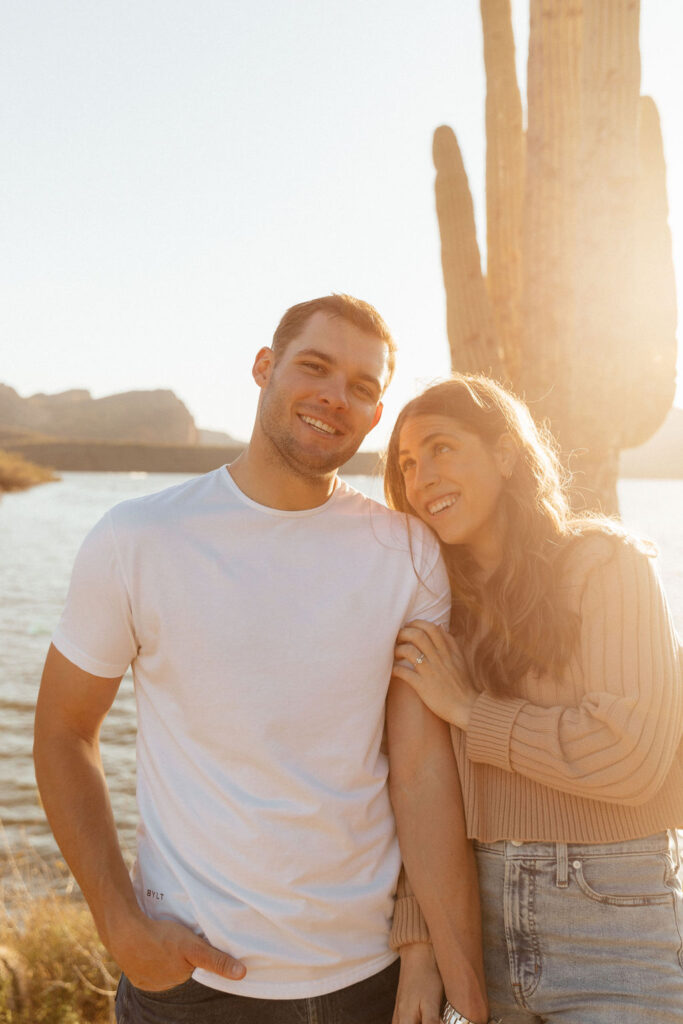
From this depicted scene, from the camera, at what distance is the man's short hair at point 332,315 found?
7.88 ft

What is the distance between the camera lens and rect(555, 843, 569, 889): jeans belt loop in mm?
2010

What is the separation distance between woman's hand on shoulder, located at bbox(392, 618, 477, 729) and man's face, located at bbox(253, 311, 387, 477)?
0.54 meters

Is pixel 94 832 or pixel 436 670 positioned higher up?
pixel 436 670

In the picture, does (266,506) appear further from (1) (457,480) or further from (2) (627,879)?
(2) (627,879)

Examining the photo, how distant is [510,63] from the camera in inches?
207

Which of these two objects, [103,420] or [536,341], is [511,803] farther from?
[103,420]

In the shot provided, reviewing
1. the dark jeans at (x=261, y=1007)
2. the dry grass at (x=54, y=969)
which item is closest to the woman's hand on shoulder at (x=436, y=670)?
the dark jeans at (x=261, y=1007)

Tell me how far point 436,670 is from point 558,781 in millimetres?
411

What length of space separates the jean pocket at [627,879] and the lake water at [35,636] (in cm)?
90

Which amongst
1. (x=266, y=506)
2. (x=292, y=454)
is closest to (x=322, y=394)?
(x=292, y=454)

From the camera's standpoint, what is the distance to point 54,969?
3.79 m

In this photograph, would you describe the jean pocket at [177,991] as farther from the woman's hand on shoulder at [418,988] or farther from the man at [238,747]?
the woman's hand on shoulder at [418,988]

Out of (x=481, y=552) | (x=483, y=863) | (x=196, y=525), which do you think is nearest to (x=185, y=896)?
(x=483, y=863)

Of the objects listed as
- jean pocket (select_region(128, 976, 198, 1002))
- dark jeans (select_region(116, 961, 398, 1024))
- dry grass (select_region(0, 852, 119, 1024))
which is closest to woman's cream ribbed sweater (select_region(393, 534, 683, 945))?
dark jeans (select_region(116, 961, 398, 1024))
